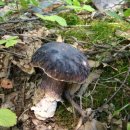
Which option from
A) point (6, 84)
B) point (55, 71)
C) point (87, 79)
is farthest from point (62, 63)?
point (6, 84)

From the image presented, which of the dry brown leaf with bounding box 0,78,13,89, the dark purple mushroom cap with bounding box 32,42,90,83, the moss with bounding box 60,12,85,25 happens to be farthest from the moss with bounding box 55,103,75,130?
the moss with bounding box 60,12,85,25

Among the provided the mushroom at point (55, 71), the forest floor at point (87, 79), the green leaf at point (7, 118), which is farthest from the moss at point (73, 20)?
the green leaf at point (7, 118)

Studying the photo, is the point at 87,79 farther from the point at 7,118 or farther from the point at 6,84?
the point at 7,118

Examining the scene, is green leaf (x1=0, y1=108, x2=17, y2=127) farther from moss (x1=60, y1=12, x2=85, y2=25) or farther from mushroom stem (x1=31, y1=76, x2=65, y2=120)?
moss (x1=60, y1=12, x2=85, y2=25)

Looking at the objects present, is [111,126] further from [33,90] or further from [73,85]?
[33,90]

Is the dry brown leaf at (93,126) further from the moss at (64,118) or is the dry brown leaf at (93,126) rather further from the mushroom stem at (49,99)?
the mushroom stem at (49,99)
